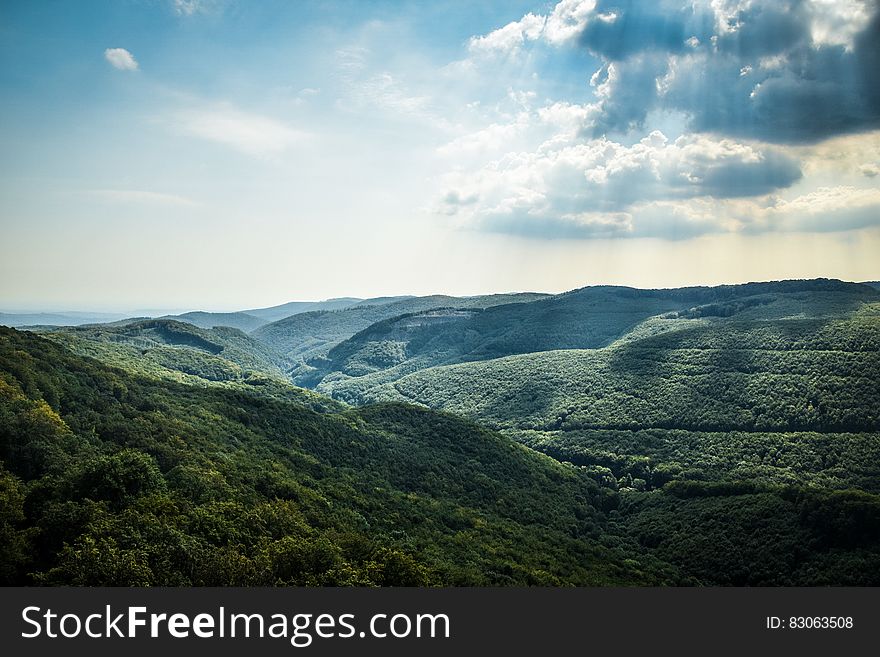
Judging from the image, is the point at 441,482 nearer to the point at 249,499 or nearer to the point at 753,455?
the point at 249,499

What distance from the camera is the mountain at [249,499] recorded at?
34656 millimetres

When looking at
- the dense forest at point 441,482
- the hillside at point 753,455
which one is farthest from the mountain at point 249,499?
the hillside at point 753,455

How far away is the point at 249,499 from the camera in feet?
174

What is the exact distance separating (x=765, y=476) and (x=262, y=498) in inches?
4825

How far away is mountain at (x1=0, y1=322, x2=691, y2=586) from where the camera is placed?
3466 cm

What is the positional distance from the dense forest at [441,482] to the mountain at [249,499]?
0.26 m

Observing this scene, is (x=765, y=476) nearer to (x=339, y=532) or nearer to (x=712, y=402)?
(x=712, y=402)

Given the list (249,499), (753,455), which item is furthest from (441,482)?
(753,455)

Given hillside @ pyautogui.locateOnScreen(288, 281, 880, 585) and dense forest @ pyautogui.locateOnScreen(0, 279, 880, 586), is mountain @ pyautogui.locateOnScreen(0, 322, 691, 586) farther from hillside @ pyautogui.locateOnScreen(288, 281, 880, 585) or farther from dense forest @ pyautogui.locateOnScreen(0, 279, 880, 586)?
hillside @ pyautogui.locateOnScreen(288, 281, 880, 585)

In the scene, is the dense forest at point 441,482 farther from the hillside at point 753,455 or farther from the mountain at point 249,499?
the hillside at point 753,455

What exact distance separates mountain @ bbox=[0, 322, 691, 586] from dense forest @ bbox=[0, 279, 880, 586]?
259 mm

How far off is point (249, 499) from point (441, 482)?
184 ft

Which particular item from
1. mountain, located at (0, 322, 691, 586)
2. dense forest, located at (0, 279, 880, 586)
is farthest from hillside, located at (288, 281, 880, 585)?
mountain, located at (0, 322, 691, 586)

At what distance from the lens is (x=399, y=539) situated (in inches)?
2448
